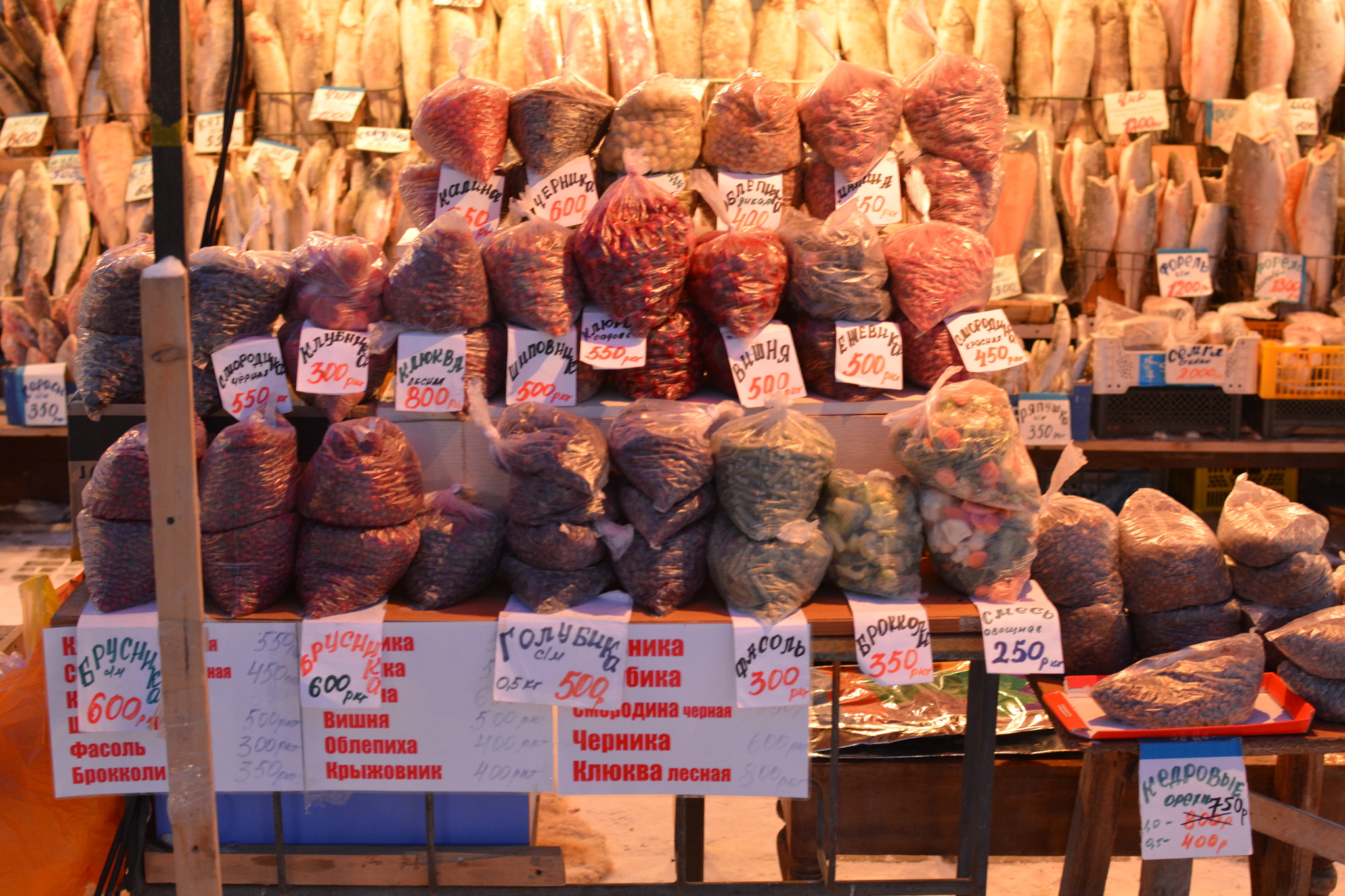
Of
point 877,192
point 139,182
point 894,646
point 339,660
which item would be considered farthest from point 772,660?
point 139,182

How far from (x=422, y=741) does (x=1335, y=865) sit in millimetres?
2392

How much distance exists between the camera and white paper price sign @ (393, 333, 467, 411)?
177 cm

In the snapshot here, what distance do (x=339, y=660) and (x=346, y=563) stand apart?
15 centimetres

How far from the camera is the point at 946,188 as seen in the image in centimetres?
203

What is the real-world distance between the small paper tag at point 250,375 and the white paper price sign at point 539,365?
389mm

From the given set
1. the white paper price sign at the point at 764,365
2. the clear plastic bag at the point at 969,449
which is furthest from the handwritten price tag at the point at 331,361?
the clear plastic bag at the point at 969,449

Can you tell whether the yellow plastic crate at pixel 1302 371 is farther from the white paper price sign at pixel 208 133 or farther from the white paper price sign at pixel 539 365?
the white paper price sign at pixel 208 133

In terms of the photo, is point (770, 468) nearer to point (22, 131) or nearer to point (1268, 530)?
point (1268, 530)

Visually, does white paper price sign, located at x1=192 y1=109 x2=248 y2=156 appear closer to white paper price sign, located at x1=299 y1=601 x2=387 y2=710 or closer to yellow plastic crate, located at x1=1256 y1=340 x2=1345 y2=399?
white paper price sign, located at x1=299 y1=601 x2=387 y2=710

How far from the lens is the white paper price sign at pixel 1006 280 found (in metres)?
3.71

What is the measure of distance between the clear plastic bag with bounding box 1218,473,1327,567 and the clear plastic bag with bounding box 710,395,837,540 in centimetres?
88

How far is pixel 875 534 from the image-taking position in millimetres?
1670

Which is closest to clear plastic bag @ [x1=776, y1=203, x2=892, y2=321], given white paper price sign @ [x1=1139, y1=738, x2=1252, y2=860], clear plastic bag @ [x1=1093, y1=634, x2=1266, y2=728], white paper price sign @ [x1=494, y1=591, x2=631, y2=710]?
white paper price sign @ [x1=494, y1=591, x2=631, y2=710]

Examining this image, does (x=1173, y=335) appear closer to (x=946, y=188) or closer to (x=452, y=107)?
(x=946, y=188)
